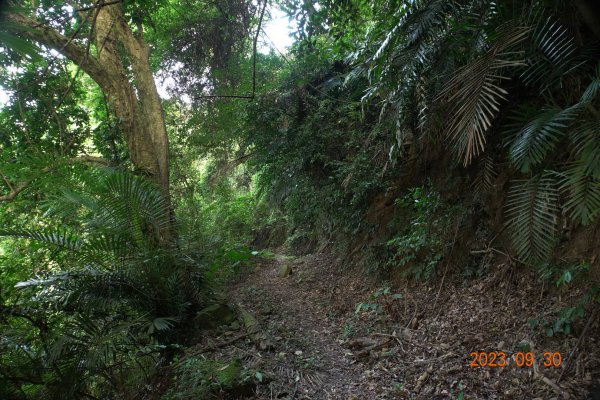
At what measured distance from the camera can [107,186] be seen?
4348 millimetres

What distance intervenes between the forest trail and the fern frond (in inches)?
68.0

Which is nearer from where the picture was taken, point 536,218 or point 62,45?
point 536,218

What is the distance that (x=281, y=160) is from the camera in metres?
7.71

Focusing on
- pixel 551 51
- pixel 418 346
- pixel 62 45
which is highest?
pixel 62 45

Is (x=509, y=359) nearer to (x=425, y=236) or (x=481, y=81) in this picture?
(x=425, y=236)

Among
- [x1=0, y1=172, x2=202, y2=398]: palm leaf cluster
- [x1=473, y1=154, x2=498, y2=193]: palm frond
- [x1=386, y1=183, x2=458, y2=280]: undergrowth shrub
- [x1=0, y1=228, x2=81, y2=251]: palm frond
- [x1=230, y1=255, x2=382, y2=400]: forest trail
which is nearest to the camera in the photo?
[x1=0, y1=172, x2=202, y2=398]: palm leaf cluster

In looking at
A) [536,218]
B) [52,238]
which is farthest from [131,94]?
[536,218]

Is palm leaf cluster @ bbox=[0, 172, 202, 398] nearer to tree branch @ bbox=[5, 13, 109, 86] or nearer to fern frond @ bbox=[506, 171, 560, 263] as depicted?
tree branch @ bbox=[5, 13, 109, 86]

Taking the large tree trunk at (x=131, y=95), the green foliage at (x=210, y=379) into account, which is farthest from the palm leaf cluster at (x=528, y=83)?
the large tree trunk at (x=131, y=95)

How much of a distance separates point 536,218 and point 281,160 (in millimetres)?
5313

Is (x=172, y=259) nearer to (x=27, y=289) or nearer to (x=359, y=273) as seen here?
(x=27, y=289)

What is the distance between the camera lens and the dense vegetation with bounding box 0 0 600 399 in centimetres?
298

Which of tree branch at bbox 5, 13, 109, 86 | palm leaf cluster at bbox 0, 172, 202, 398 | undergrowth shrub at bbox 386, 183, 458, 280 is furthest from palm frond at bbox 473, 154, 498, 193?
tree branch at bbox 5, 13, 109, 86

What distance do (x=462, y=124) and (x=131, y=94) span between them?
5.40 metres
